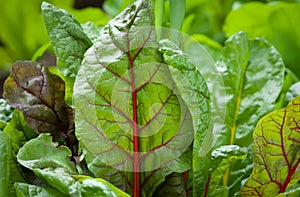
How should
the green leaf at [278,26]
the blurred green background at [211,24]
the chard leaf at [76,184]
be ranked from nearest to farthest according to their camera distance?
the chard leaf at [76,184], the blurred green background at [211,24], the green leaf at [278,26]

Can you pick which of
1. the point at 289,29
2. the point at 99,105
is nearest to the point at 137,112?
the point at 99,105

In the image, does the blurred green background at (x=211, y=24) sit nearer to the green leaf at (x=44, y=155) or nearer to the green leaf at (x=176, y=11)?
the green leaf at (x=176, y=11)

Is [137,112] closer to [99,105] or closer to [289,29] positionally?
[99,105]

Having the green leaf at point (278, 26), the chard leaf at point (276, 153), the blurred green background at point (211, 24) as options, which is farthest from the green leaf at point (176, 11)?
the green leaf at point (278, 26)

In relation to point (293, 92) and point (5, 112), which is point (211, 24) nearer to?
point (293, 92)

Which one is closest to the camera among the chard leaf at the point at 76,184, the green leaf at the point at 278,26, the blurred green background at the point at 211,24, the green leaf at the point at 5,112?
the chard leaf at the point at 76,184

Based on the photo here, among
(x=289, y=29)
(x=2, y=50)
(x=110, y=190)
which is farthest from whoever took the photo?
(x=2, y=50)

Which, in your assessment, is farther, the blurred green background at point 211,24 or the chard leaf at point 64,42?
the blurred green background at point 211,24
